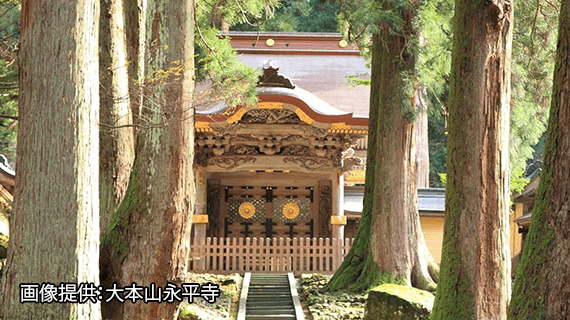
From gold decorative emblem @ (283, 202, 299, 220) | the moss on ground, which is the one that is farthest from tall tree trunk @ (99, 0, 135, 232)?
gold decorative emblem @ (283, 202, 299, 220)

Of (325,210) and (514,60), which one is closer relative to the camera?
(514,60)

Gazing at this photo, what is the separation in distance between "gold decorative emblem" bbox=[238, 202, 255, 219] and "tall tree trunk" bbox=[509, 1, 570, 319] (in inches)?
566

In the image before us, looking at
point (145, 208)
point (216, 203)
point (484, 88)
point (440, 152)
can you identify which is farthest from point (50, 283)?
point (440, 152)

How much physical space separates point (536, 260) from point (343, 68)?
55.1 feet

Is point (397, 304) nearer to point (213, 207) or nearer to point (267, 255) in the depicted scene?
point (267, 255)

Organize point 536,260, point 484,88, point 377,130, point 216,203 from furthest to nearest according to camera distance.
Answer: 1. point 216,203
2. point 377,130
3. point 484,88
4. point 536,260

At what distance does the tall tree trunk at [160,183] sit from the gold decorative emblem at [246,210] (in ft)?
35.9

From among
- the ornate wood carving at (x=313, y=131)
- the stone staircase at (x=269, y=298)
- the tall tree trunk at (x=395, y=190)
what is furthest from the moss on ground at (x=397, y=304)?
the ornate wood carving at (x=313, y=131)

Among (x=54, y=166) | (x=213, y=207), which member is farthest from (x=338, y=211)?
(x=54, y=166)

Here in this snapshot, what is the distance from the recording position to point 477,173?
7.45 meters

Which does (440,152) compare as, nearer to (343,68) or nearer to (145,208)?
(343,68)

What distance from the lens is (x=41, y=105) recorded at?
Answer: 5.37 m

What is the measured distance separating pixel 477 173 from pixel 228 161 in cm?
1041

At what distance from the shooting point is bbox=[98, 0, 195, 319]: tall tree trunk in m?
7.57
